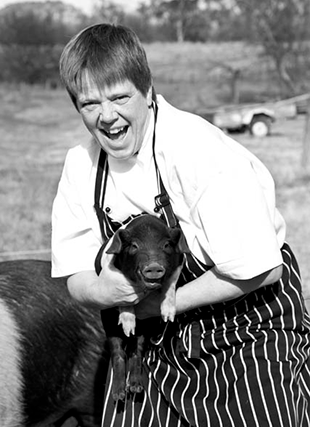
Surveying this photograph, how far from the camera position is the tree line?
2027 cm

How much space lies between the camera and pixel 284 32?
66.5 feet

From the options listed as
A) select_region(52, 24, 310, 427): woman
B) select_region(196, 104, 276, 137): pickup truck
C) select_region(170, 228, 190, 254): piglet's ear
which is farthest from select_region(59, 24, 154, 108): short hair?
select_region(196, 104, 276, 137): pickup truck

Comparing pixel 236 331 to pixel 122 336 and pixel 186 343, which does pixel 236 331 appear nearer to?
pixel 186 343

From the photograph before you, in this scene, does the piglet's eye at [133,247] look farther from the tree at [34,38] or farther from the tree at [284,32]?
the tree at [284,32]

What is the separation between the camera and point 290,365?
269cm

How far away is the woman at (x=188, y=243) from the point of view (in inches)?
97.0

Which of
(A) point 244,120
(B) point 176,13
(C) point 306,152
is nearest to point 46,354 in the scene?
(C) point 306,152

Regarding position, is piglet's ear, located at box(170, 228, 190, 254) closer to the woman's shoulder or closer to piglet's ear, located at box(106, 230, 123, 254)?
piglet's ear, located at box(106, 230, 123, 254)

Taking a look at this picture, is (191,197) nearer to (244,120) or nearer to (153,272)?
(153,272)

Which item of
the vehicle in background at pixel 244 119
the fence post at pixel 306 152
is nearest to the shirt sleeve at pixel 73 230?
the fence post at pixel 306 152

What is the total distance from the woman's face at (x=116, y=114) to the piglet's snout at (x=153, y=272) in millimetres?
443

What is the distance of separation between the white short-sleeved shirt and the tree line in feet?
55.1

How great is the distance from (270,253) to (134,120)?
0.59 meters

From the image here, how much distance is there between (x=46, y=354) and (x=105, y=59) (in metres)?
1.39
